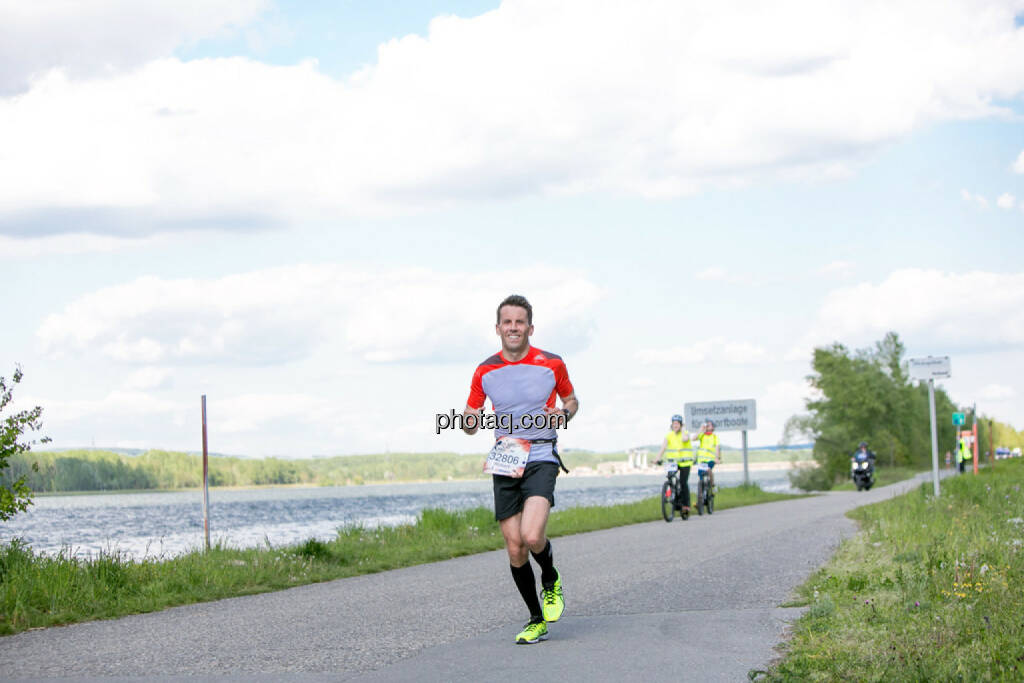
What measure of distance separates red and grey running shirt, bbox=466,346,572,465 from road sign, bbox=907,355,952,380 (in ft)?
46.0

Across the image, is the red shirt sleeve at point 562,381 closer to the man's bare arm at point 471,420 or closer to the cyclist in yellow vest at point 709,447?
the man's bare arm at point 471,420

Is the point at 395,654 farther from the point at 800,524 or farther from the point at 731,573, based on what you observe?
the point at 800,524

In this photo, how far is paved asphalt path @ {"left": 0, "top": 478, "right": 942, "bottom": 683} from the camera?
21.5 feet

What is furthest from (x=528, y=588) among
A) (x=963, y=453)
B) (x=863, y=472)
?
(x=863, y=472)

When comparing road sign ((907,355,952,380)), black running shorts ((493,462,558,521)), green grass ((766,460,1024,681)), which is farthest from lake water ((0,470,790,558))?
road sign ((907,355,952,380))

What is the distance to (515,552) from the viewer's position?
7.30 m

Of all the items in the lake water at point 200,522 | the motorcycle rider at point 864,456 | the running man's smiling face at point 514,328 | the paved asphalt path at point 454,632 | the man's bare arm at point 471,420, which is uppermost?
the running man's smiling face at point 514,328

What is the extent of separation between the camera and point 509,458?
7109 mm

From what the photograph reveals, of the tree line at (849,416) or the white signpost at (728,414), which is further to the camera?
the tree line at (849,416)

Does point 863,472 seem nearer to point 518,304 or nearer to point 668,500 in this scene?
point 668,500

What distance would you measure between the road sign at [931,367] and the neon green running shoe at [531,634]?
14.0 m

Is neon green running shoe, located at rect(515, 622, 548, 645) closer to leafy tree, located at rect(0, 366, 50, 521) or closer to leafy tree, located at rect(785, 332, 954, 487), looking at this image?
leafy tree, located at rect(0, 366, 50, 521)

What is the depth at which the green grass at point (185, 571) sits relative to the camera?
30.8 feet

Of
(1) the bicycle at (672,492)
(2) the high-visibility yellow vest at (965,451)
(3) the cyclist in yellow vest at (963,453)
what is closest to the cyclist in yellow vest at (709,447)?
(1) the bicycle at (672,492)
